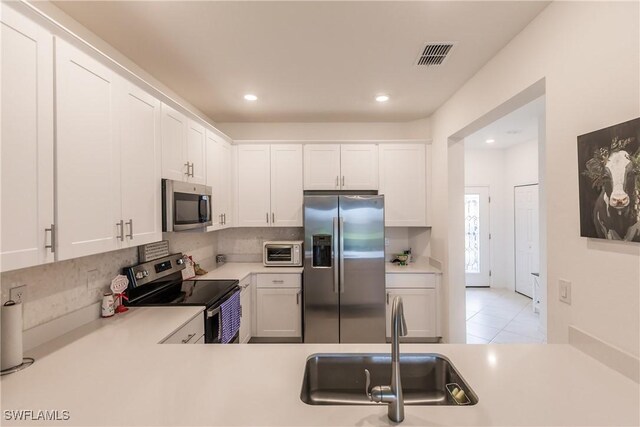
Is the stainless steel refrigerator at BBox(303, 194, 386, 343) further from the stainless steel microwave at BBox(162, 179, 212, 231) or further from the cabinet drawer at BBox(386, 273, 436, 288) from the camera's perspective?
the stainless steel microwave at BBox(162, 179, 212, 231)

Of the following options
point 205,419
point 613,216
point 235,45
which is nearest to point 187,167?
point 235,45

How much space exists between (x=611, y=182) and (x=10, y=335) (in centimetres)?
264

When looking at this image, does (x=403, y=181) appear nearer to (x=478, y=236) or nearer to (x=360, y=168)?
(x=360, y=168)

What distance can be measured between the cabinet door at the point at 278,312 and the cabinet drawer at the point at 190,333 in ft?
4.38

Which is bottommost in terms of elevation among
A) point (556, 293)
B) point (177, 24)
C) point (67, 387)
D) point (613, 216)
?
point (67, 387)

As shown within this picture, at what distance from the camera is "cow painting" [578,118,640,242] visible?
1189 millimetres

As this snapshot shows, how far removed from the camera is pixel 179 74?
2.53 meters

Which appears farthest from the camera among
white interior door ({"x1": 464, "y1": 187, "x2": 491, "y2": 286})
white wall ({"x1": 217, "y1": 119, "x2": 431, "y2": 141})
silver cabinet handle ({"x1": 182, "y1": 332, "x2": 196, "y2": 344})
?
white interior door ({"x1": 464, "y1": 187, "x2": 491, "y2": 286})

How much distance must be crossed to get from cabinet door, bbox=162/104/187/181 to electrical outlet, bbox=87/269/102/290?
761 millimetres

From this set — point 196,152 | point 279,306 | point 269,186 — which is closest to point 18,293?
point 196,152

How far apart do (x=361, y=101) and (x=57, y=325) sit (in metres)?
3.04

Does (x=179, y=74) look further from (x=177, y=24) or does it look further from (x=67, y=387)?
(x=67, y=387)

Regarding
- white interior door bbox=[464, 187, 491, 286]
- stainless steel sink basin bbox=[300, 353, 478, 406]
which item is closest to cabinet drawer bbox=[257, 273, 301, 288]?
stainless steel sink basin bbox=[300, 353, 478, 406]

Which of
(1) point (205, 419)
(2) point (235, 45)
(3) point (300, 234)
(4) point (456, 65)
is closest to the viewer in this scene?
(1) point (205, 419)
